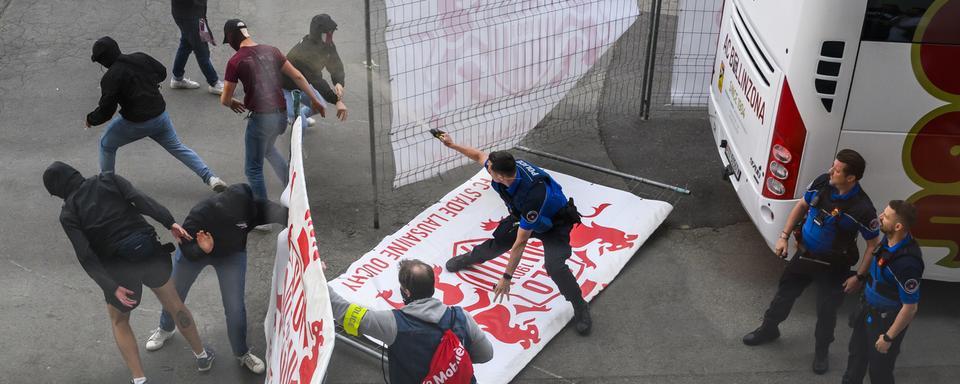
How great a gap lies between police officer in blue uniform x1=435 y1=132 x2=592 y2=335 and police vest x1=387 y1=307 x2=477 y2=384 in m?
1.55

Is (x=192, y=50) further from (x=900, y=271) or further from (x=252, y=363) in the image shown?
(x=900, y=271)

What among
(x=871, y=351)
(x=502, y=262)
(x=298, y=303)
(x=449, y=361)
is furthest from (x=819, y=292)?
(x=298, y=303)

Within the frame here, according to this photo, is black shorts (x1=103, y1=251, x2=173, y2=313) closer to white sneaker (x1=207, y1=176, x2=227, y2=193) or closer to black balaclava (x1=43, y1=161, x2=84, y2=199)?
black balaclava (x1=43, y1=161, x2=84, y2=199)

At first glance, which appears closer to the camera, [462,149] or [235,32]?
[462,149]

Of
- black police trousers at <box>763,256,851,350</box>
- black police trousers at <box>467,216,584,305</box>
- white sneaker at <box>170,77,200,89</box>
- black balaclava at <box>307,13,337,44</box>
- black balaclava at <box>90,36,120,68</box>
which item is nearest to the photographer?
black police trousers at <box>763,256,851,350</box>

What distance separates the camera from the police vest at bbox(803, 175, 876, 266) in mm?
5258

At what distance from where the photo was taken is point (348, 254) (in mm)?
6816

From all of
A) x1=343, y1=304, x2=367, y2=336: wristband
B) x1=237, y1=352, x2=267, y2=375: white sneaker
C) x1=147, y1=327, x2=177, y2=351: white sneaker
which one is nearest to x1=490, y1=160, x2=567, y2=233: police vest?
x1=237, y1=352, x2=267, y2=375: white sneaker

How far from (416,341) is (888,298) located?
253 centimetres

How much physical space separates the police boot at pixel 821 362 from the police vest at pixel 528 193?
5.71ft

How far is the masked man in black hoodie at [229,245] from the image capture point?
511cm

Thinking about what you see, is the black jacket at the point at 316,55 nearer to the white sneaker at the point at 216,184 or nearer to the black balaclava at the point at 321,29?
the black balaclava at the point at 321,29

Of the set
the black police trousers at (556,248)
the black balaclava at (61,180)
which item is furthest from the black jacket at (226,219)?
the black police trousers at (556,248)

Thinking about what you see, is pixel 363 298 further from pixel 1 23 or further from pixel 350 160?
pixel 1 23
